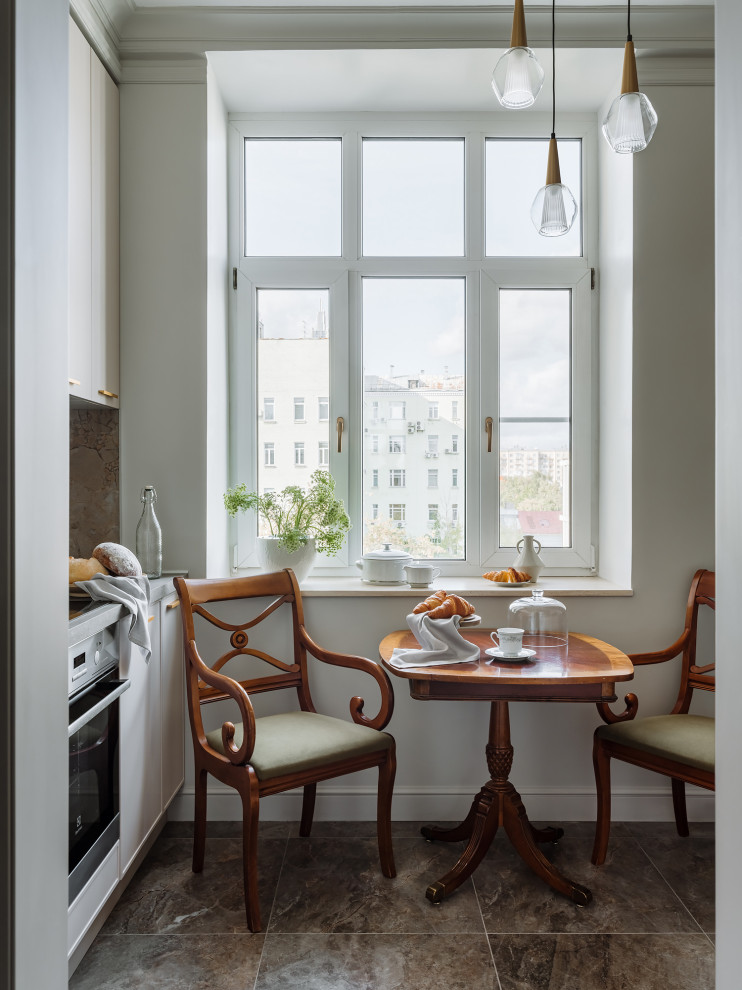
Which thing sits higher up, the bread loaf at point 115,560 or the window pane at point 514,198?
the window pane at point 514,198

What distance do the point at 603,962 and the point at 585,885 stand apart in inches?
13.7

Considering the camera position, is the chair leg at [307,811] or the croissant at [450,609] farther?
the chair leg at [307,811]

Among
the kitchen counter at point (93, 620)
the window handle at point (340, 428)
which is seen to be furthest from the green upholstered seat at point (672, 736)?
the kitchen counter at point (93, 620)

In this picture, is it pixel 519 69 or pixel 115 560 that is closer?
pixel 519 69

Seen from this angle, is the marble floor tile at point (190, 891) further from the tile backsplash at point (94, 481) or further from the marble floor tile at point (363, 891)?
the tile backsplash at point (94, 481)

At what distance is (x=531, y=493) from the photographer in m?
2.93

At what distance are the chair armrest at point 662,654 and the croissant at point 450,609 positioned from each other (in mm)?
608

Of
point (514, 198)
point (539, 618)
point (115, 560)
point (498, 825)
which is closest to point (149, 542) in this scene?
point (115, 560)

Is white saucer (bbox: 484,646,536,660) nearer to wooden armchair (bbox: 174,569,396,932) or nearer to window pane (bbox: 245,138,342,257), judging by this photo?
wooden armchair (bbox: 174,569,396,932)

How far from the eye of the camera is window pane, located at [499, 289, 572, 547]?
9.60 feet

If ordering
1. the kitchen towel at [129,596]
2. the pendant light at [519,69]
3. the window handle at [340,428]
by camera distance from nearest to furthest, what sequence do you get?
the pendant light at [519,69], the kitchen towel at [129,596], the window handle at [340,428]

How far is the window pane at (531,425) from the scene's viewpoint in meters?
2.93

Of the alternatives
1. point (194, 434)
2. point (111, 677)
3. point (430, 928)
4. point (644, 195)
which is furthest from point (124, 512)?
point (644, 195)

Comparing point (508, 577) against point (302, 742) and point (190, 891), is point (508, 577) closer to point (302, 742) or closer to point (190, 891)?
point (302, 742)
